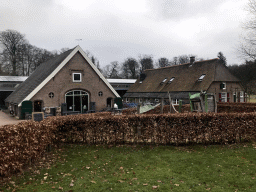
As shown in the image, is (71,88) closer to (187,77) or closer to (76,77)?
(76,77)

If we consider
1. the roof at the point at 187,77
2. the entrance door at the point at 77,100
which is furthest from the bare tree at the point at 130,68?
the entrance door at the point at 77,100

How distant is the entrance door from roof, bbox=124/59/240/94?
16.9 meters

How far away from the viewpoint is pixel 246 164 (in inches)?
279

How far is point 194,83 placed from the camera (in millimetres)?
33469

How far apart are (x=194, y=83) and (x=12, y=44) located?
158ft

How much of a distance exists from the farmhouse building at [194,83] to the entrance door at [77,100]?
1553 centimetres

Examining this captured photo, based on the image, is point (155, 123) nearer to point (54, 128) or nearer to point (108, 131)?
point (108, 131)

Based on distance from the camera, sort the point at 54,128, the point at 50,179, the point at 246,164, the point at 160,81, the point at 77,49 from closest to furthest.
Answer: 1. the point at 50,179
2. the point at 246,164
3. the point at 54,128
4. the point at 77,49
5. the point at 160,81

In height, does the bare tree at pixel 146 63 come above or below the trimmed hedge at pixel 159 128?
above

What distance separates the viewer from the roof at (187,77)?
107 ft

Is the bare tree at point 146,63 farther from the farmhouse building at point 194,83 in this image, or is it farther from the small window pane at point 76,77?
the small window pane at point 76,77

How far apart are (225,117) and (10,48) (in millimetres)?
58545

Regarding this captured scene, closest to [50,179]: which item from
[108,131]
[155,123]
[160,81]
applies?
[108,131]

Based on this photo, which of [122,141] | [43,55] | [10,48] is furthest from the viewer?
[43,55]
